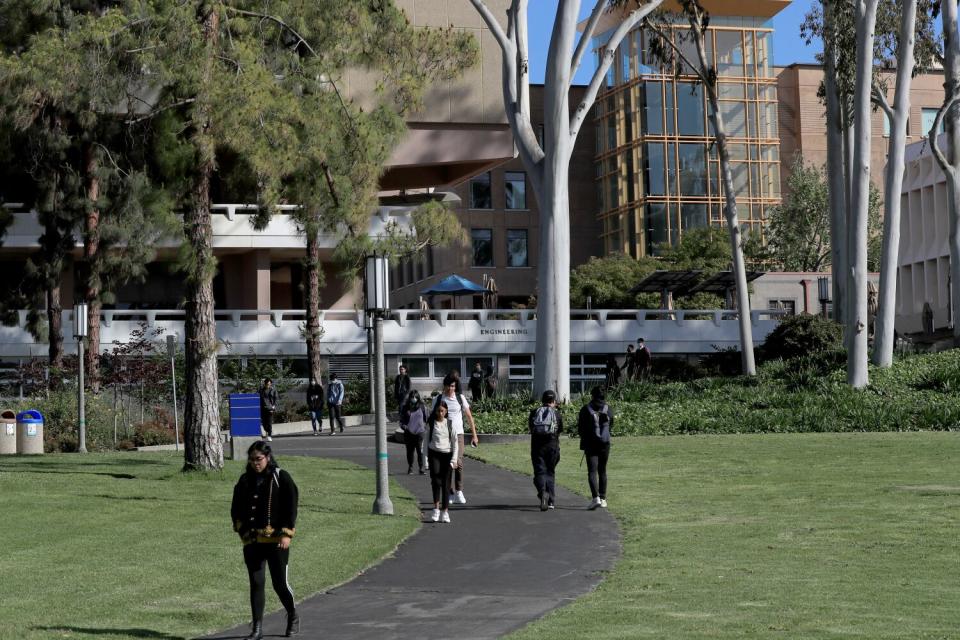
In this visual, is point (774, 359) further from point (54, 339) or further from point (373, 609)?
point (373, 609)

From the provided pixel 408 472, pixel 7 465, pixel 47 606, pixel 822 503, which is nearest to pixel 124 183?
pixel 7 465

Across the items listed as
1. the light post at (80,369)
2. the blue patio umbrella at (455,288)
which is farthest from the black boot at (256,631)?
the blue patio umbrella at (455,288)

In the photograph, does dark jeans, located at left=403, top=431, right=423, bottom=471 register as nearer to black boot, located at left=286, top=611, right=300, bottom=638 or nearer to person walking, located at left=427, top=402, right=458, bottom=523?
person walking, located at left=427, top=402, right=458, bottom=523

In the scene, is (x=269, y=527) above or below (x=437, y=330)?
below

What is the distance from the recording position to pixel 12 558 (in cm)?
1598

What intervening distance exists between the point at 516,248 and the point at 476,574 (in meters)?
74.1

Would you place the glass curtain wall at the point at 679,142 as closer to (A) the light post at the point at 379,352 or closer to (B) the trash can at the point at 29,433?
(B) the trash can at the point at 29,433

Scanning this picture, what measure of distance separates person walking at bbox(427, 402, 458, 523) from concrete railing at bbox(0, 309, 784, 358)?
32113 mm

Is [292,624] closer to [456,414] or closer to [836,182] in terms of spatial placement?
[456,414]

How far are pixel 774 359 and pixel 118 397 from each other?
60.8ft

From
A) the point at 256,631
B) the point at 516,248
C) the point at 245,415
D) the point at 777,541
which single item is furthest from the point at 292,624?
the point at 516,248

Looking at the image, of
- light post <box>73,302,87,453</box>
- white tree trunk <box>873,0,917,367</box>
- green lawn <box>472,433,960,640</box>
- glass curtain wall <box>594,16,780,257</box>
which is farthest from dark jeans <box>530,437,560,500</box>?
glass curtain wall <box>594,16,780,257</box>

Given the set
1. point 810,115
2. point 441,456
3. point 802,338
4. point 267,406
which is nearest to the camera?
point 441,456

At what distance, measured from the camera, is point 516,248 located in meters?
88.8
